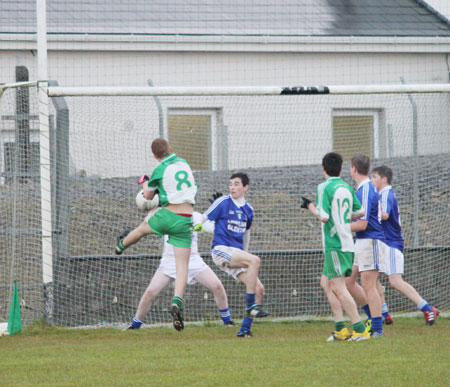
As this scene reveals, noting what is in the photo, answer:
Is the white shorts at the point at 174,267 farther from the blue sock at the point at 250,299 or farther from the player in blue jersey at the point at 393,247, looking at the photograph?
the player in blue jersey at the point at 393,247

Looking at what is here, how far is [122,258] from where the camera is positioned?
10.5 metres

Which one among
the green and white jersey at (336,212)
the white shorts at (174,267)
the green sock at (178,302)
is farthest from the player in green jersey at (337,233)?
the white shorts at (174,267)

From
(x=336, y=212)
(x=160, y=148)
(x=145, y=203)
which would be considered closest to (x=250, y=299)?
(x=336, y=212)

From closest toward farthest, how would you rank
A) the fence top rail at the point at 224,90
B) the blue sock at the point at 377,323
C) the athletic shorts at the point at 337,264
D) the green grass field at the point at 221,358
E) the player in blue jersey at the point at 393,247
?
the green grass field at the point at 221,358 → the athletic shorts at the point at 337,264 → the blue sock at the point at 377,323 → the player in blue jersey at the point at 393,247 → the fence top rail at the point at 224,90

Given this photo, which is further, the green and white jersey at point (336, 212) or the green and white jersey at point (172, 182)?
the green and white jersey at point (172, 182)

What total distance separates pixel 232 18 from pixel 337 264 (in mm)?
9216

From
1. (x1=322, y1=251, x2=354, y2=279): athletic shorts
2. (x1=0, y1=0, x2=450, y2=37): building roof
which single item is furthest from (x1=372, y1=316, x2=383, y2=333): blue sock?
(x1=0, y1=0, x2=450, y2=37): building roof

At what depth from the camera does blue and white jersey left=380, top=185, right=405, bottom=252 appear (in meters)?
9.73

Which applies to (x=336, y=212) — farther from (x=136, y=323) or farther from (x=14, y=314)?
(x=14, y=314)

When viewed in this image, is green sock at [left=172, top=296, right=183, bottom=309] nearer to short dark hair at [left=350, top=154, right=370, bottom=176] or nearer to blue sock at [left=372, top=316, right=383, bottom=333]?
blue sock at [left=372, top=316, right=383, bottom=333]

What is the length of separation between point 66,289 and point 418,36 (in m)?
9.62

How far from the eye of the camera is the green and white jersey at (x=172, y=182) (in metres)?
8.37

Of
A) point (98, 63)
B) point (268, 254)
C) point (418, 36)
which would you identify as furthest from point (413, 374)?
point (418, 36)

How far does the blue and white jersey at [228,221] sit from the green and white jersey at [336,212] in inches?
61.8
